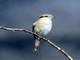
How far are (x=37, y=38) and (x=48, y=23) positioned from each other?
0.19m

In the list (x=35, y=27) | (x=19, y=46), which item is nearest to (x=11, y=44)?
(x=19, y=46)

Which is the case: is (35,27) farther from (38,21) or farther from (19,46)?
(19,46)

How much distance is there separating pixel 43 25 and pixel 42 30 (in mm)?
44

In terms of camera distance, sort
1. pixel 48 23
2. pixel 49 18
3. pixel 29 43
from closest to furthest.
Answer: pixel 49 18 < pixel 48 23 < pixel 29 43

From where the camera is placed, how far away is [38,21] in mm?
3523

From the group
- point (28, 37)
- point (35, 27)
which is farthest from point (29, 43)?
point (35, 27)

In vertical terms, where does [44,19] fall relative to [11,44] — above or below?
above

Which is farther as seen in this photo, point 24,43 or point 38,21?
point 24,43

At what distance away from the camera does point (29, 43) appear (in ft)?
32.1

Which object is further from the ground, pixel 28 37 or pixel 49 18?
pixel 49 18

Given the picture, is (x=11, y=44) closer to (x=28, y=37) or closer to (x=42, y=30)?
(x=28, y=37)

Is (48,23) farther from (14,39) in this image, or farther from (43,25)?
(14,39)

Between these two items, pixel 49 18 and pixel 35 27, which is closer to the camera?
pixel 49 18

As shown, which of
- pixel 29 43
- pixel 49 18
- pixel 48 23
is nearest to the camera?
pixel 49 18
